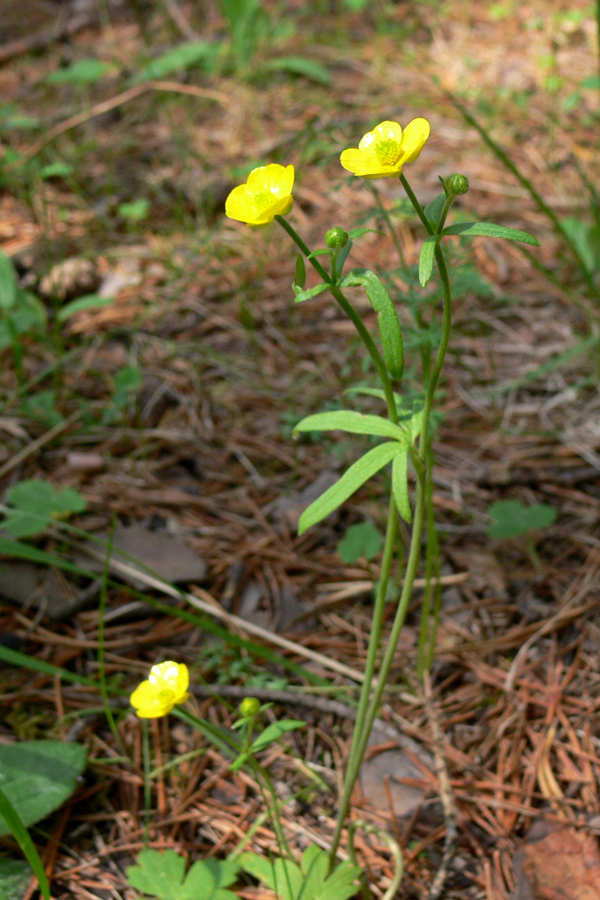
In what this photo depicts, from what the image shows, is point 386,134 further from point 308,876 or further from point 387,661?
point 308,876

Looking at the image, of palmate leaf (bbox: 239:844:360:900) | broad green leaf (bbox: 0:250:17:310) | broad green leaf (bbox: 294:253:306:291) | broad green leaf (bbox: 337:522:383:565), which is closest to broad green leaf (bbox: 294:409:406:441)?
broad green leaf (bbox: 294:253:306:291)

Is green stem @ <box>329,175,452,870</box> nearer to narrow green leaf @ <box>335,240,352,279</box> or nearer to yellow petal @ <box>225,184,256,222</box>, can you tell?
narrow green leaf @ <box>335,240,352,279</box>

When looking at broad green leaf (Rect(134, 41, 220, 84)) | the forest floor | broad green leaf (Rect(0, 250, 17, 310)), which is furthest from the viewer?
broad green leaf (Rect(134, 41, 220, 84))

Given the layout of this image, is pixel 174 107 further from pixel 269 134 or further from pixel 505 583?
pixel 505 583

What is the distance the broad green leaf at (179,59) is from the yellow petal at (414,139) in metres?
3.15

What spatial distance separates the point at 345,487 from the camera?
1.06m

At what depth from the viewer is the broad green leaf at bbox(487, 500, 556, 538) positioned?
171cm

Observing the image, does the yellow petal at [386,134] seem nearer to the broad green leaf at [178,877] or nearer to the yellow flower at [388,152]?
the yellow flower at [388,152]

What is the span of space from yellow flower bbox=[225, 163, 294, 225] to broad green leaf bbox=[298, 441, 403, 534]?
0.38m

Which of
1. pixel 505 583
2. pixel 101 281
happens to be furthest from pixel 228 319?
pixel 505 583

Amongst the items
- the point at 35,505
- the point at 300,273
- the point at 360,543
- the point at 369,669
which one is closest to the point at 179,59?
the point at 35,505

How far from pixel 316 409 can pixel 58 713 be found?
111 cm

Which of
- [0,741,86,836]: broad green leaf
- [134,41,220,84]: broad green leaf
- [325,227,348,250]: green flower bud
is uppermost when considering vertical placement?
[134,41,220,84]: broad green leaf

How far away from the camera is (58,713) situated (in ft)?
5.11
